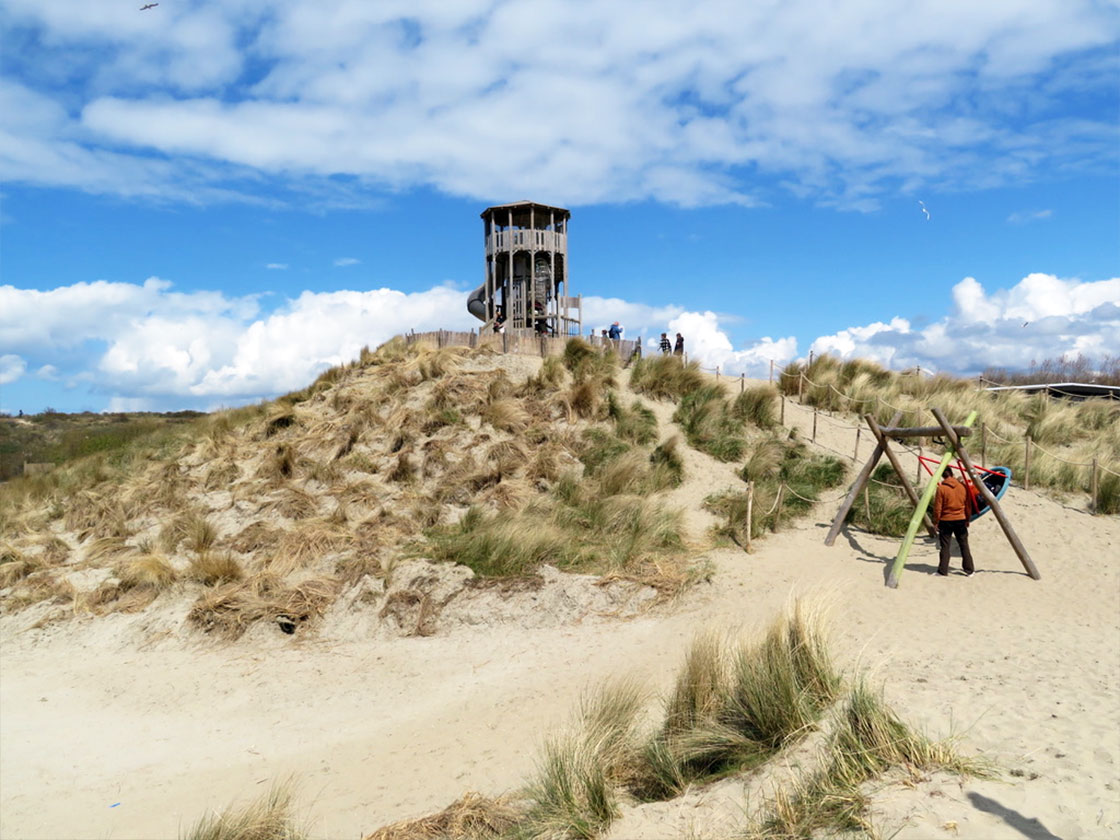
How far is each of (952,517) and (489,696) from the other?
284 inches

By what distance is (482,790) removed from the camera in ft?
20.2

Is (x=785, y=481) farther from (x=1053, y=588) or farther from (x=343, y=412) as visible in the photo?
(x=343, y=412)

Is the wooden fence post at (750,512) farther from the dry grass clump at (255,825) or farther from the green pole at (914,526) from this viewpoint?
the dry grass clump at (255,825)

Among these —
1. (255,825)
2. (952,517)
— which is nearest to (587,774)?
(255,825)

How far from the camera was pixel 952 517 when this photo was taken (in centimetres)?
1086

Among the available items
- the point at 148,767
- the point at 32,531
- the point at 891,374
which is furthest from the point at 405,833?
the point at 891,374

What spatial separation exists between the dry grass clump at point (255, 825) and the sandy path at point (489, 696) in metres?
0.84

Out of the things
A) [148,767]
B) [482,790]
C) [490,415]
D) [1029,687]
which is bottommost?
[148,767]

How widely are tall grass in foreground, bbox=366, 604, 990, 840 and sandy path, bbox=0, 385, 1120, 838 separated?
34 centimetres

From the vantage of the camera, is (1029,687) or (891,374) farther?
(891,374)

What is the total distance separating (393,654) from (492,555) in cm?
220

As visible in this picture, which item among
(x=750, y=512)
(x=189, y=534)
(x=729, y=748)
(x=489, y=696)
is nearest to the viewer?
(x=729, y=748)

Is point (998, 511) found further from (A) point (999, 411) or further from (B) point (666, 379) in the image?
(B) point (666, 379)

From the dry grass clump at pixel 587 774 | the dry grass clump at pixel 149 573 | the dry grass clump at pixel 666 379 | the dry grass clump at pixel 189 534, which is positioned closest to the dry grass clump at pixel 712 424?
the dry grass clump at pixel 666 379
